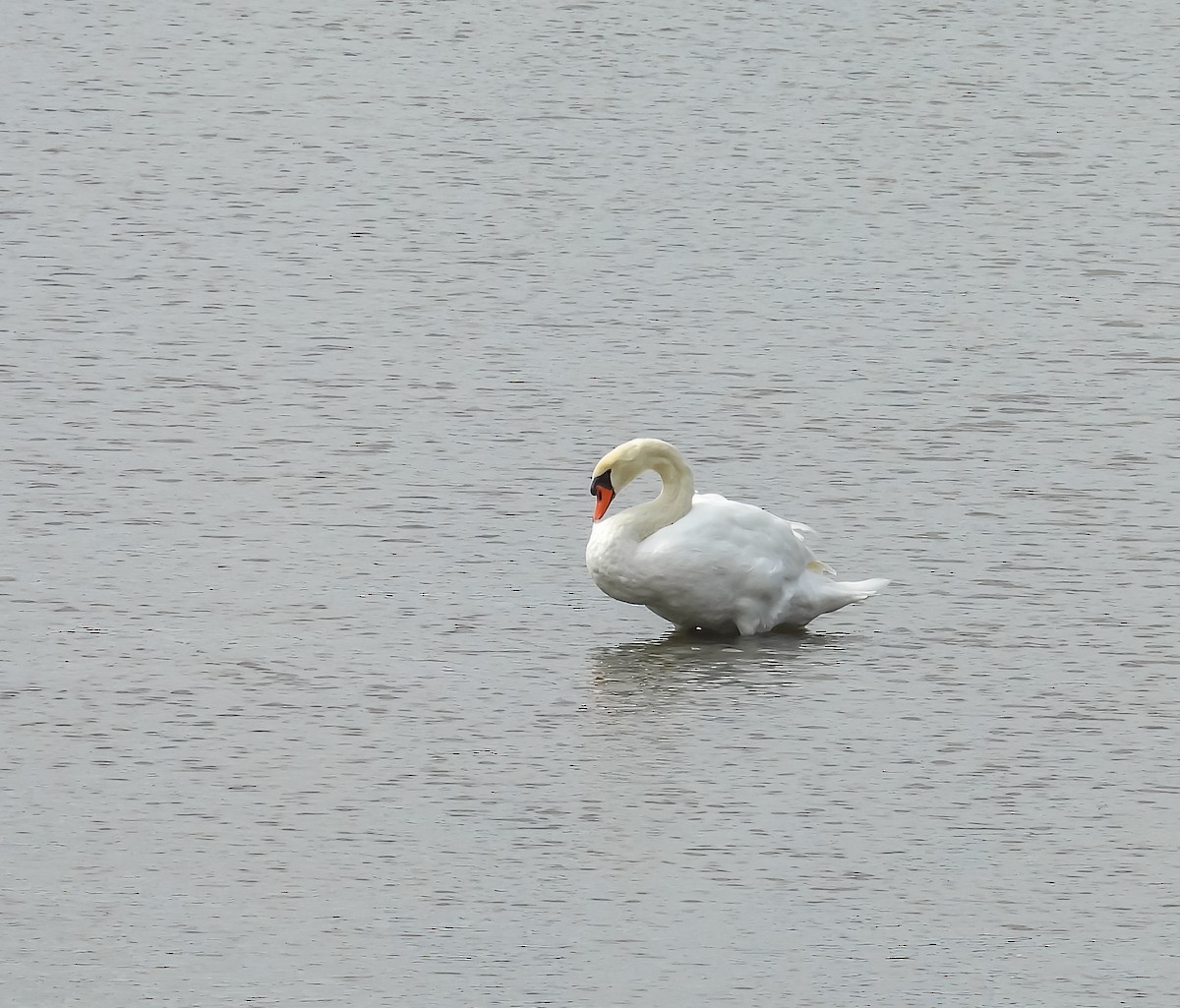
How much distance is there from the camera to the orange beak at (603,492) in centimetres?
1630

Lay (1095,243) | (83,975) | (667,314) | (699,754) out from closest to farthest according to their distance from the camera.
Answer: (83,975), (699,754), (667,314), (1095,243)

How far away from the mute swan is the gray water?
0.68 feet

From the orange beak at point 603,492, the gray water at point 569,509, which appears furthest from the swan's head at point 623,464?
the gray water at point 569,509

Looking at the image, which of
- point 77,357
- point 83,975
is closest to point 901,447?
point 77,357

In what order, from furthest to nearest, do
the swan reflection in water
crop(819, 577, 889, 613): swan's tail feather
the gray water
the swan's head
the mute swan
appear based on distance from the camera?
the swan's head
crop(819, 577, 889, 613): swan's tail feather
the mute swan
the swan reflection in water
the gray water

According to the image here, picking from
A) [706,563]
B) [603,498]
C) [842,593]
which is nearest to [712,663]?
[706,563]

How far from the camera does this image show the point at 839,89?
98.0ft

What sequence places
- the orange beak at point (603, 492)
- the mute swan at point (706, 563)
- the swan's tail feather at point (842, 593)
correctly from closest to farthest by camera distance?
the mute swan at point (706, 563) → the swan's tail feather at point (842, 593) → the orange beak at point (603, 492)

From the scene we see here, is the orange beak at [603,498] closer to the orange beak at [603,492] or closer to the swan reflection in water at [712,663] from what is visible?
the orange beak at [603,492]

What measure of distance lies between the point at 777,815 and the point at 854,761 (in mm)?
821

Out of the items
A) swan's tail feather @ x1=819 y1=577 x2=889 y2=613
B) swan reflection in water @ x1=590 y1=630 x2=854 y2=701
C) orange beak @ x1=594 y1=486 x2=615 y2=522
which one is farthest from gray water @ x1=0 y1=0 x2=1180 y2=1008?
orange beak @ x1=594 y1=486 x2=615 y2=522

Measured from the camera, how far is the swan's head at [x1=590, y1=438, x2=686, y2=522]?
53.1 feet

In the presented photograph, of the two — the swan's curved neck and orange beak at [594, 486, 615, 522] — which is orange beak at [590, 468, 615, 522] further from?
the swan's curved neck

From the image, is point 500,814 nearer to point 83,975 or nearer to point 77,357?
point 83,975
